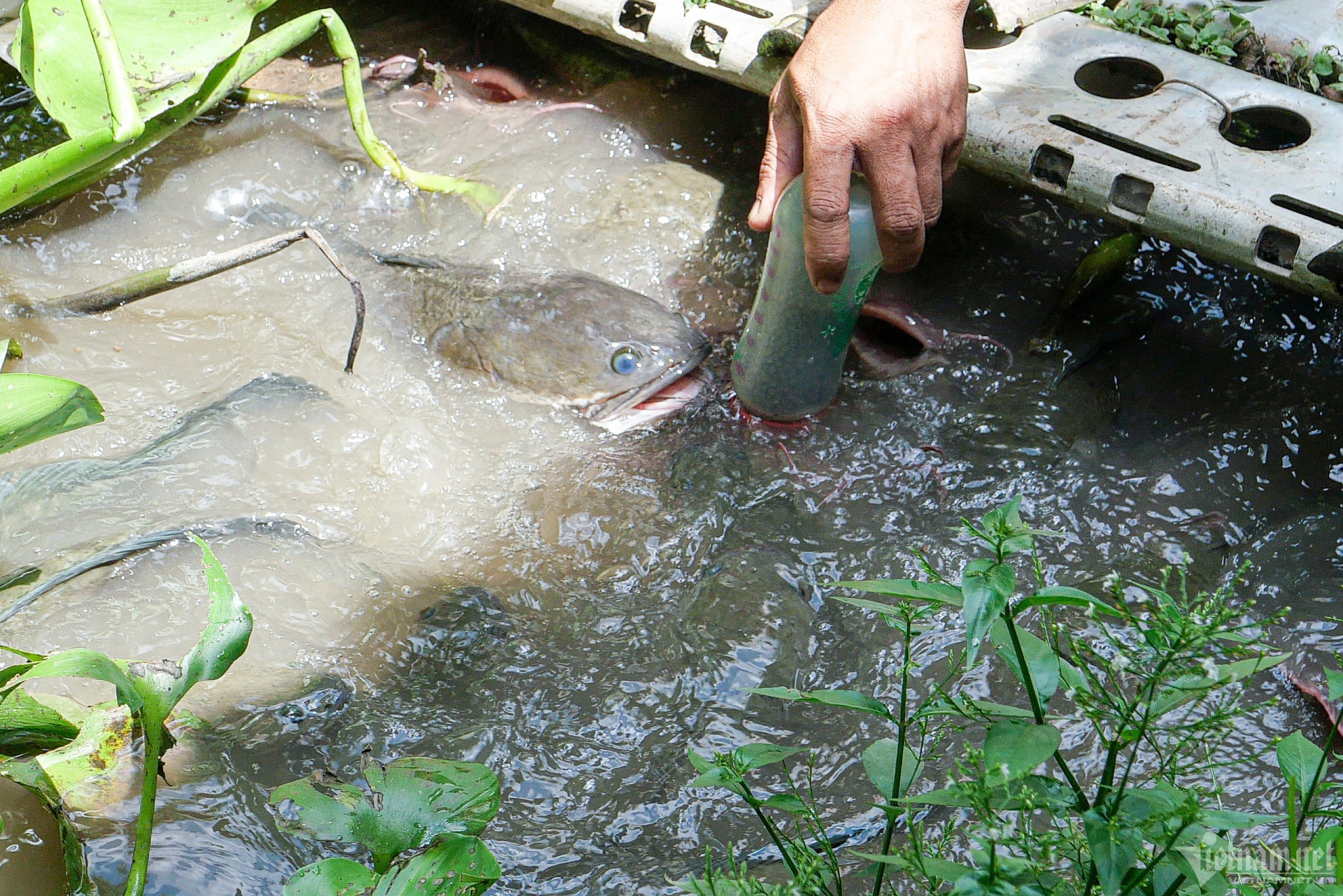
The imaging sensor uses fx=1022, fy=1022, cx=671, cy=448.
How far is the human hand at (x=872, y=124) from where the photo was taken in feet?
6.23

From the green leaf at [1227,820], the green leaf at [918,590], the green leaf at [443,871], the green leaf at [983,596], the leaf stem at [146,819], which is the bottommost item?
the leaf stem at [146,819]

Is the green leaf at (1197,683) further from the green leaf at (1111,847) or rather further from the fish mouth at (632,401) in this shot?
the fish mouth at (632,401)

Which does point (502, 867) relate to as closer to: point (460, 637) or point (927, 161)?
point (460, 637)

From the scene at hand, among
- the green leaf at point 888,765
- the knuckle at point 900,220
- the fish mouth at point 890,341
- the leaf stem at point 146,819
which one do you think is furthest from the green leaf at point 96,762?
the fish mouth at point 890,341

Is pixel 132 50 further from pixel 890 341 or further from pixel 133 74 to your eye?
pixel 890 341

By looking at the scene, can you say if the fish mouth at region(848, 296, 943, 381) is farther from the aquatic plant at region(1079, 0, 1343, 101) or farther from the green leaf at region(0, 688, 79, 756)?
the green leaf at region(0, 688, 79, 756)

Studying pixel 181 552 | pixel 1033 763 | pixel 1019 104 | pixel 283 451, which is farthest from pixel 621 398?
pixel 1033 763

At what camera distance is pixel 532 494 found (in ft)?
7.36

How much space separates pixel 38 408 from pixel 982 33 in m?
2.37

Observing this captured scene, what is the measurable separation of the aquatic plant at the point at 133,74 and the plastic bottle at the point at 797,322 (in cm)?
113

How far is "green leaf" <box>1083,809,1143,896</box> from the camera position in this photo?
0.81 metres

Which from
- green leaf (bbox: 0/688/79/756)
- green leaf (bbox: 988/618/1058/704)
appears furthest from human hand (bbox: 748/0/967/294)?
green leaf (bbox: 0/688/79/756)

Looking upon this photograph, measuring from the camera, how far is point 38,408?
1.49 metres

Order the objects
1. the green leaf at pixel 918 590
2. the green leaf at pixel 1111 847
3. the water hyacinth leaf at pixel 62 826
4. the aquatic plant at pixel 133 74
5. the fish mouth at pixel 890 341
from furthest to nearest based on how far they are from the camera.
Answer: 1. the fish mouth at pixel 890 341
2. the aquatic plant at pixel 133 74
3. the water hyacinth leaf at pixel 62 826
4. the green leaf at pixel 918 590
5. the green leaf at pixel 1111 847
